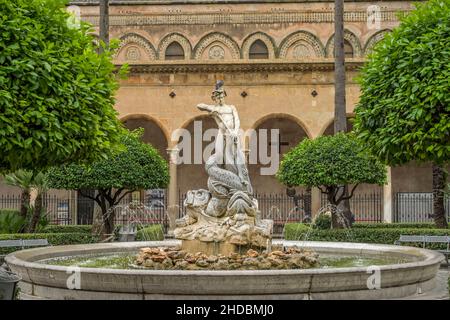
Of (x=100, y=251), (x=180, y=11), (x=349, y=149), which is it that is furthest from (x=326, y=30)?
(x=100, y=251)

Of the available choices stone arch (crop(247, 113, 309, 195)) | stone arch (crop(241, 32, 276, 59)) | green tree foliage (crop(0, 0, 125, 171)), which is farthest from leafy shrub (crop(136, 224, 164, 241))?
stone arch (crop(241, 32, 276, 59))

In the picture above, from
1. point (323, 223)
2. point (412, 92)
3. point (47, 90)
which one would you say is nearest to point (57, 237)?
point (323, 223)

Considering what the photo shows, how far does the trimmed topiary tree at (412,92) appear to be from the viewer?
10109 millimetres

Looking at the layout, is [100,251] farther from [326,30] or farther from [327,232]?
[326,30]

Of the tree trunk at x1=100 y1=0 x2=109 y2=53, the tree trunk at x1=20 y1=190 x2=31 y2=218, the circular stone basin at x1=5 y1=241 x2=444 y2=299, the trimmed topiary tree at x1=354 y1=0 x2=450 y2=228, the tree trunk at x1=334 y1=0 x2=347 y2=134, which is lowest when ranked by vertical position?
the circular stone basin at x1=5 y1=241 x2=444 y2=299

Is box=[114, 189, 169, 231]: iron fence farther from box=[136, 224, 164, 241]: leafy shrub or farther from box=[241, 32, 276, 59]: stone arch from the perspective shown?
box=[136, 224, 164, 241]: leafy shrub

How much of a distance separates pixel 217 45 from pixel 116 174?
39.8 feet

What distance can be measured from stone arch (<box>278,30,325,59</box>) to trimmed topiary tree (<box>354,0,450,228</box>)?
16.8 meters

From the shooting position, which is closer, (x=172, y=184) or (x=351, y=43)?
(x=172, y=184)

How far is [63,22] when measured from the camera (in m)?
9.38

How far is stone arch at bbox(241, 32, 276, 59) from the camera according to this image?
28.3 m

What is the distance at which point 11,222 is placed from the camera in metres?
18.9

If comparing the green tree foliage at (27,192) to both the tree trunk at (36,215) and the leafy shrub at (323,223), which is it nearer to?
the tree trunk at (36,215)

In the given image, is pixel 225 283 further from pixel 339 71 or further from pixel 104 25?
pixel 104 25
